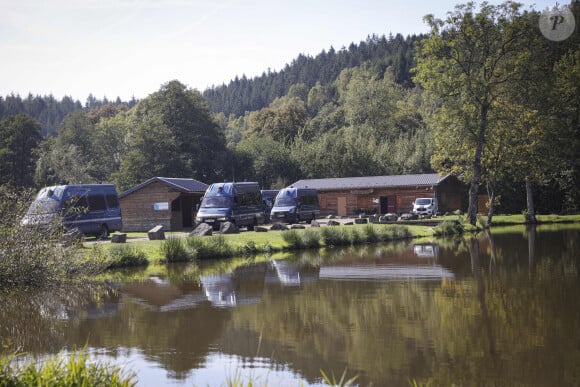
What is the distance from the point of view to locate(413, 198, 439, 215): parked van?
171ft

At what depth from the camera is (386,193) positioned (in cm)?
5706

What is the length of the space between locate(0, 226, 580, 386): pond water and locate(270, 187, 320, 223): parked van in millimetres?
22046

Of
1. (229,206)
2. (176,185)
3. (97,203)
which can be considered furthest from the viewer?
(176,185)

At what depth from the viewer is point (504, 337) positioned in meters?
10.0

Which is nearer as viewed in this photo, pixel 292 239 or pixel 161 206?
pixel 292 239

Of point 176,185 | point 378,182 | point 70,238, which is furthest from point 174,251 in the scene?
point 378,182

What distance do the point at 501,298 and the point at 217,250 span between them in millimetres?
13462

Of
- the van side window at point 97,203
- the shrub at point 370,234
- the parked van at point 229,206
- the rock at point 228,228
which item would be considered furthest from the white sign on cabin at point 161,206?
the shrub at point 370,234

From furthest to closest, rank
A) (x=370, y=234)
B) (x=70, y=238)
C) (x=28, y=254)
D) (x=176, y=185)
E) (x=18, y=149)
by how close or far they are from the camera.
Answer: (x=18, y=149), (x=176, y=185), (x=370, y=234), (x=70, y=238), (x=28, y=254)

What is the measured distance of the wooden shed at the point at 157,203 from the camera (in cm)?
4141

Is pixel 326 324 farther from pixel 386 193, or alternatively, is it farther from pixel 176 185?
pixel 386 193

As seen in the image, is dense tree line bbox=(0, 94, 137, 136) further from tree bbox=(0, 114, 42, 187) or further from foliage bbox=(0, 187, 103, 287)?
foliage bbox=(0, 187, 103, 287)

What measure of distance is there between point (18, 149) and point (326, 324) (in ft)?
231

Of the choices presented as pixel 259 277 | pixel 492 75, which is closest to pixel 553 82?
pixel 492 75
